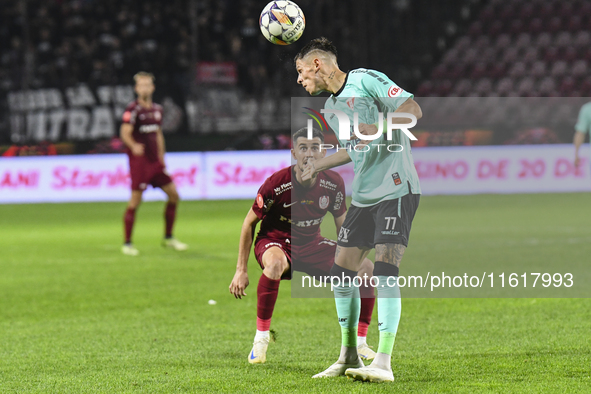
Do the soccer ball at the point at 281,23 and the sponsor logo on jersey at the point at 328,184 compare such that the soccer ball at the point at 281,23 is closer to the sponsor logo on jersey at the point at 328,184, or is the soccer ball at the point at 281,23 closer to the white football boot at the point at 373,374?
the sponsor logo on jersey at the point at 328,184

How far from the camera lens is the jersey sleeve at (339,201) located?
16.1 ft

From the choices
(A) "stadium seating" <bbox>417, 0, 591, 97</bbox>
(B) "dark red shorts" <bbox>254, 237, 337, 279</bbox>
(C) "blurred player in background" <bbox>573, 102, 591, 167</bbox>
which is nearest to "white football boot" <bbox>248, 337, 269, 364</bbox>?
(B) "dark red shorts" <bbox>254, 237, 337, 279</bbox>

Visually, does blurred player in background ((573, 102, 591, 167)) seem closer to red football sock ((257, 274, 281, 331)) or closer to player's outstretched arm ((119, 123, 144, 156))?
player's outstretched arm ((119, 123, 144, 156))

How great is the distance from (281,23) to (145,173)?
19.7 ft

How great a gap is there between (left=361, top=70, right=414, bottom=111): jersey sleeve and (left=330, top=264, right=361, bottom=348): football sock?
900 millimetres

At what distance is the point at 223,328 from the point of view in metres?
5.77

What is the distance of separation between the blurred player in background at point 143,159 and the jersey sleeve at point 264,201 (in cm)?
590

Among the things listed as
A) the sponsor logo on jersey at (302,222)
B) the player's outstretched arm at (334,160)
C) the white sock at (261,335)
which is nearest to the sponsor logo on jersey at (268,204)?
the sponsor logo on jersey at (302,222)

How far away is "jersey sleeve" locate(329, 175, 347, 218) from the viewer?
16.1 feet

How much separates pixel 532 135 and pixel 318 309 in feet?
36.4

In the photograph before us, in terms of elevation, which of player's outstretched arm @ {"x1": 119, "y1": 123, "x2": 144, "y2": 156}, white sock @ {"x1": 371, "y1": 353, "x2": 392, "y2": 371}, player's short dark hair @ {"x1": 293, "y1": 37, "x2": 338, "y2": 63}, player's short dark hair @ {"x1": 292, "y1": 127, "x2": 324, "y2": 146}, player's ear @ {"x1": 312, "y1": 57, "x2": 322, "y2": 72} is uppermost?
player's short dark hair @ {"x1": 293, "y1": 37, "x2": 338, "y2": 63}

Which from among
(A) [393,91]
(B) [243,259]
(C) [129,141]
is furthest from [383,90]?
(C) [129,141]

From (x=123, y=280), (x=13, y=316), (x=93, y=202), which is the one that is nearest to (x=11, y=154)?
(x=93, y=202)

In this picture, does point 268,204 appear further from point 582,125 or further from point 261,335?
point 582,125
